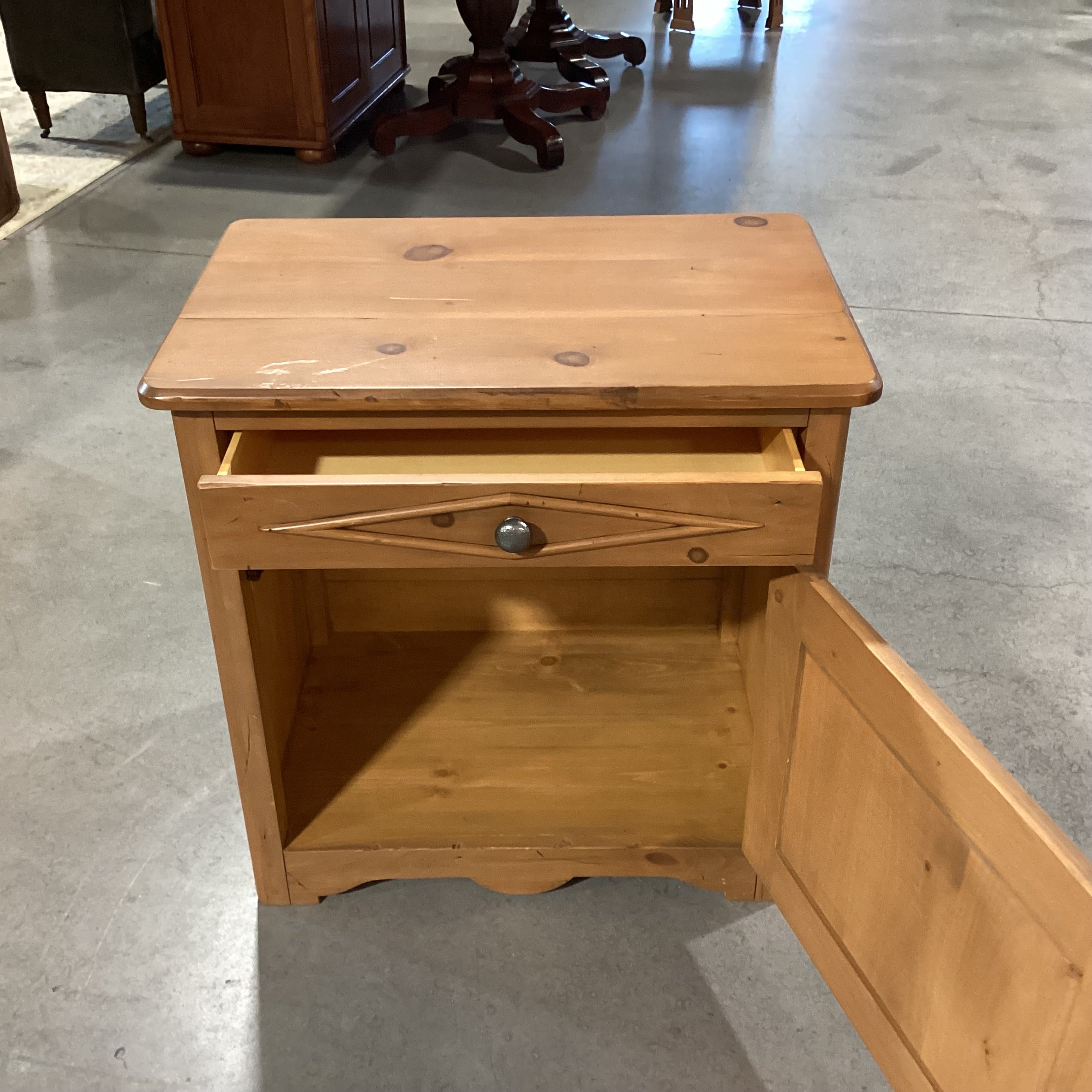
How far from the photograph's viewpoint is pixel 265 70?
3363 millimetres

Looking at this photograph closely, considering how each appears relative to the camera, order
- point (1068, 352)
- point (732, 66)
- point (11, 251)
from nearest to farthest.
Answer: point (1068, 352), point (11, 251), point (732, 66)

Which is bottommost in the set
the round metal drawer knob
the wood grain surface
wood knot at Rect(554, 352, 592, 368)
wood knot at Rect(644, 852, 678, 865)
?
wood knot at Rect(644, 852, 678, 865)

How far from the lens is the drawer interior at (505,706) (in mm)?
1293

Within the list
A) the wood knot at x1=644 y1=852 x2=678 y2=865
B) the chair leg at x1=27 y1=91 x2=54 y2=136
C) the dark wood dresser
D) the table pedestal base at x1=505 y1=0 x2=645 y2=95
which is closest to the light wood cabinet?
the wood knot at x1=644 y1=852 x2=678 y2=865

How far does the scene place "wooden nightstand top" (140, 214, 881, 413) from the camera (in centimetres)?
97

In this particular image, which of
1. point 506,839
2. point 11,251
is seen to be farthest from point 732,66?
point 506,839

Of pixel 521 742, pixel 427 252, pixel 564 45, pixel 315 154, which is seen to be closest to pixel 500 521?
pixel 427 252

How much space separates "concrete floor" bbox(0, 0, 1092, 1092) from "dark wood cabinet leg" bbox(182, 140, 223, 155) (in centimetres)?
7

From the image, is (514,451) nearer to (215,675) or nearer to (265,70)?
(215,675)

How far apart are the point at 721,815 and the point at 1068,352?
5.53 feet

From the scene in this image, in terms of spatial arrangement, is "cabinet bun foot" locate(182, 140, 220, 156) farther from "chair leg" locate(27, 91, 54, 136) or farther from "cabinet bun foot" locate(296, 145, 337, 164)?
"chair leg" locate(27, 91, 54, 136)

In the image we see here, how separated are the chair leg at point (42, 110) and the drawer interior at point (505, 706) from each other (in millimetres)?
2899

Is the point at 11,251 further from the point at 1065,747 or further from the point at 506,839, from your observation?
the point at 1065,747

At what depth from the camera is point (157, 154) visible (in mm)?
3605
